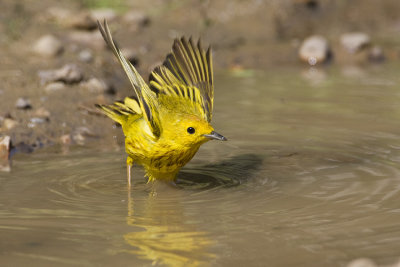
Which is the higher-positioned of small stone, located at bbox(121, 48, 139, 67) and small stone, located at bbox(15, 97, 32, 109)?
small stone, located at bbox(121, 48, 139, 67)

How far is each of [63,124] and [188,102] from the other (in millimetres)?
2131

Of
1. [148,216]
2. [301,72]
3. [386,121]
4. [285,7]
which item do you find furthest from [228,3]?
[148,216]

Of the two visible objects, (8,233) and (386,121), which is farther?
(386,121)

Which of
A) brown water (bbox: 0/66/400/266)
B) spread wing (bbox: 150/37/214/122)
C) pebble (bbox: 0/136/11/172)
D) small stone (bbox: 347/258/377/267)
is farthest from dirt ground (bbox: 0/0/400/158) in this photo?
small stone (bbox: 347/258/377/267)

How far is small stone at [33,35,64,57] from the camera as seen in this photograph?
9.23 meters

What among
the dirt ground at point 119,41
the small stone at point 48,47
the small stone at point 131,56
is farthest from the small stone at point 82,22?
the small stone at point 48,47

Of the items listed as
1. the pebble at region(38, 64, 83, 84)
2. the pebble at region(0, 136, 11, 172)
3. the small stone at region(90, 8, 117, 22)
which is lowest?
the pebble at region(0, 136, 11, 172)

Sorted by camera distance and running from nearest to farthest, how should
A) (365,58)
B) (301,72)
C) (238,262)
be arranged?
(238,262), (301,72), (365,58)

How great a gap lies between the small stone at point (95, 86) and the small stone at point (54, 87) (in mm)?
266

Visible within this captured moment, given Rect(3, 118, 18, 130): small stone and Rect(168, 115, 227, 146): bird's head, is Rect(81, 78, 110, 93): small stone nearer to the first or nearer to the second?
Rect(3, 118, 18, 130): small stone

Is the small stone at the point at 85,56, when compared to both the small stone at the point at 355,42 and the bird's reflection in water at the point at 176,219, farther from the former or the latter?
the small stone at the point at 355,42

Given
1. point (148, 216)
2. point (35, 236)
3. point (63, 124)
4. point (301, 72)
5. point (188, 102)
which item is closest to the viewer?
point (35, 236)

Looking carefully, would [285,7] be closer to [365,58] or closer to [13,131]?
[365,58]

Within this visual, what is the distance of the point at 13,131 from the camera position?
19.7ft
